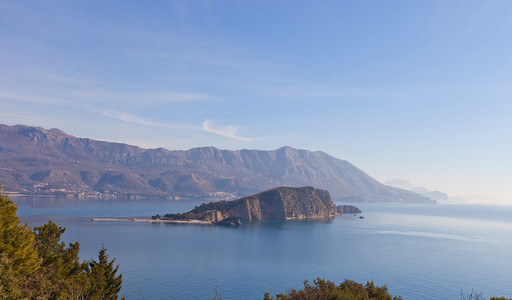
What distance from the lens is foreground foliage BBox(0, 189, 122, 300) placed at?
28389mm

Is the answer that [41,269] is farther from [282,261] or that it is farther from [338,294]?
[282,261]

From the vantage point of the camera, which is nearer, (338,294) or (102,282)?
(338,294)

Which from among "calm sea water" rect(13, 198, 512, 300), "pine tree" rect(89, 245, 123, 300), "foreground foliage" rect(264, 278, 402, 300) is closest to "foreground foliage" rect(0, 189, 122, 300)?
"pine tree" rect(89, 245, 123, 300)

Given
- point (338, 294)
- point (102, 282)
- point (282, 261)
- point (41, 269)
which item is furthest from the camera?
point (282, 261)

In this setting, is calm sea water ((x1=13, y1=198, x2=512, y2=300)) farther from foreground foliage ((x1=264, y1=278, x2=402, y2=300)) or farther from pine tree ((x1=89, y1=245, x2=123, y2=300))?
foreground foliage ((x1=264, y1=278, x2=402, y2=300))

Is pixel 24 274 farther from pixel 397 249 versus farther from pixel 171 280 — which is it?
pixel 397 249

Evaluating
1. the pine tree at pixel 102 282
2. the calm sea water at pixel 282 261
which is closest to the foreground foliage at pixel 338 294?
the pine tree at pixel 102 282

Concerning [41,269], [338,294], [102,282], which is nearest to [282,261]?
[102,282]

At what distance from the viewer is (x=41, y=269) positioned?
38750mm

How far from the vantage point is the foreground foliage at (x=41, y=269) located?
93.1 feet

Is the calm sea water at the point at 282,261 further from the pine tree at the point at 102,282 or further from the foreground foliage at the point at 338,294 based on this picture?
the foreground foliage at the point at 338,294

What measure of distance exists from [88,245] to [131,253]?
1993 cm

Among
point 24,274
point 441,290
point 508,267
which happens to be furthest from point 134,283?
point 508,267

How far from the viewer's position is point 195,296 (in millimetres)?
69938
